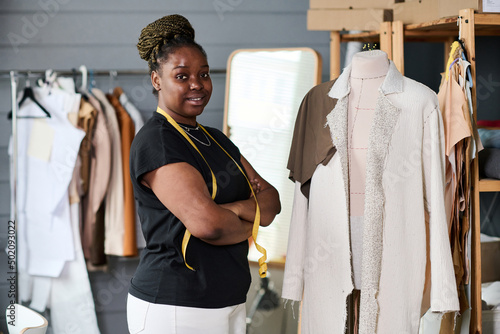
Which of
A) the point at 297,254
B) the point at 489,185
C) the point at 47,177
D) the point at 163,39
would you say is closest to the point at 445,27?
the point at 489,185

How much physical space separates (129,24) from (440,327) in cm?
222

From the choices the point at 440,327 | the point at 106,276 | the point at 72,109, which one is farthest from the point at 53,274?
the point at 440,327

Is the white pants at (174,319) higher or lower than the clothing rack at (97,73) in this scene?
lower

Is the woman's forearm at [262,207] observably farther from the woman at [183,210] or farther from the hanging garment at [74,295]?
the hanging garment at [74,295]

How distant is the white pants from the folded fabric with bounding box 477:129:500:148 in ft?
4.79

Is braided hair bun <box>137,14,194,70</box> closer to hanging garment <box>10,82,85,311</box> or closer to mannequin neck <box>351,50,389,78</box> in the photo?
mannequin neck <box>351,50,389,78</box>

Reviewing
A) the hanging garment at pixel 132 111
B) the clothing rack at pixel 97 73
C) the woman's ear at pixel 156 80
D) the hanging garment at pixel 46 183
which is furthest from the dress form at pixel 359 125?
the hanging garment at pixel 46 183

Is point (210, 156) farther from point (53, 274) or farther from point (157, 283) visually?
point (53, 274)

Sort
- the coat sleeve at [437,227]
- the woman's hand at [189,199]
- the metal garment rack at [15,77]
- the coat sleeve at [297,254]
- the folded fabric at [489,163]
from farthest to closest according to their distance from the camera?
1. the metal garment rack at [15,77]
2. the folded fabric at [489,163]
3. the coat sleeve at [297,254]
4. the coat sleeve at [437,227]
5. the woman's hand at [189,199]

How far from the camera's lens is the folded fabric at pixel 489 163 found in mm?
2217

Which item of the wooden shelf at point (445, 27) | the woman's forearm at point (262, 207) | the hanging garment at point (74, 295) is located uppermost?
the wooden shelf at point (445, 27)

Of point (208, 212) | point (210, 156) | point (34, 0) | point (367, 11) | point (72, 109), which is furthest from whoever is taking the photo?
point (34, 0)

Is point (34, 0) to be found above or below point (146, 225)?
above

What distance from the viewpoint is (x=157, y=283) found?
1405 millimetres
